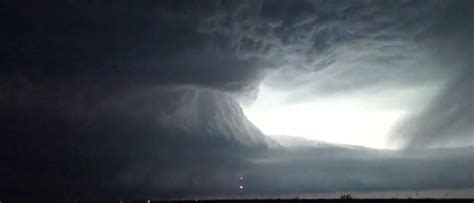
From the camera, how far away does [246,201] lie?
141 m

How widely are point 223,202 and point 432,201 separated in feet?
182

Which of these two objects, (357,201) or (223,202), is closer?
(357,201)

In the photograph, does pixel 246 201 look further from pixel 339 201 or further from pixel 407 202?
pixel 407 202

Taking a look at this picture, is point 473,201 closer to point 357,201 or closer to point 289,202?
point 357,201

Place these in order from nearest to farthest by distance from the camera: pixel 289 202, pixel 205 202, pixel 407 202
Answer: pixel 407 202, pixel 289 202, pixel 205 202

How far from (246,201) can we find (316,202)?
81.1ft

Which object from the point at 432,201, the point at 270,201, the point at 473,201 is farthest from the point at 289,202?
the point at 473,201

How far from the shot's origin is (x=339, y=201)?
11950 centimetres

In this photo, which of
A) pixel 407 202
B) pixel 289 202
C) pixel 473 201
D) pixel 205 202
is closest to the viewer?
pixel 473 201

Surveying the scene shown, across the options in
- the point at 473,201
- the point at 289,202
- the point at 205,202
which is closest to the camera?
the point at 473,201

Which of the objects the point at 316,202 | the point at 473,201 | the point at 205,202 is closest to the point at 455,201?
the point at 473,201

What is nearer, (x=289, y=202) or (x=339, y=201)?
(x=339, y=201)

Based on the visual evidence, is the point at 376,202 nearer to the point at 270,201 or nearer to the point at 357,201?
the point at 357,201

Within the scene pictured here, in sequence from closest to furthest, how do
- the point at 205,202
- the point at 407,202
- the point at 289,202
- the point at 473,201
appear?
1. the point at 473,201
2. the point at 407,202
3. the point at 289,202
4. the point at 205,202
